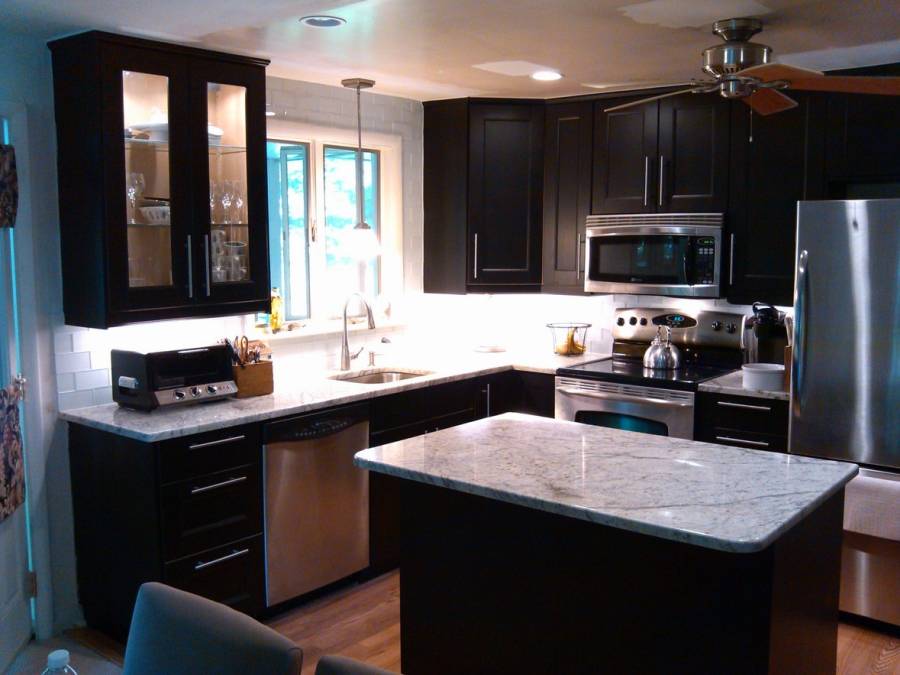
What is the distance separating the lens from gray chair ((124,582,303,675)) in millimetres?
1385

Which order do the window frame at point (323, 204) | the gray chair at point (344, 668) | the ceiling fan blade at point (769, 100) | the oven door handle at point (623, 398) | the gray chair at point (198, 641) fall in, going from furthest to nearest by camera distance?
the window frame at point (323, 204) → the oven door handle at point (623, 398) → the ceiling fan blade at point (769, 100) → the gray chair at point (198, 641) → the gray chair at point (344, 668)

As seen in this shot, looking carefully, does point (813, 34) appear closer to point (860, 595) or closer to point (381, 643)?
point (860, 595)

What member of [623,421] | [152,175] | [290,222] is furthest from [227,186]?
[623,421]

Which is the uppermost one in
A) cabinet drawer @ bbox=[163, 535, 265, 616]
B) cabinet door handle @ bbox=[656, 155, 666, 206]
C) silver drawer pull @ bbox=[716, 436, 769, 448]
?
cabinet door handle @ bbox=[656, 155, 666, 206]

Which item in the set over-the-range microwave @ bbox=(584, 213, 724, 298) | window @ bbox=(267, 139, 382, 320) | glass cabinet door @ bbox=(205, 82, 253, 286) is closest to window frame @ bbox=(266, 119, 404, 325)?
window @ bbox=(267, 139, 382, 320)

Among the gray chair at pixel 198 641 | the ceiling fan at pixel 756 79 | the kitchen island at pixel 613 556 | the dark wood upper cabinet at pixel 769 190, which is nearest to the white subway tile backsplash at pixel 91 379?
the kitchen island at pixel 613 556

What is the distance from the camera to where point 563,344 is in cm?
480

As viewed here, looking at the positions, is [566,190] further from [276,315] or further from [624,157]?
[276,315]

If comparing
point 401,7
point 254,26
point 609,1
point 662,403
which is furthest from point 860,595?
point 254,26

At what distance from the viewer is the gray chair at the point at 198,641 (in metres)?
1.38

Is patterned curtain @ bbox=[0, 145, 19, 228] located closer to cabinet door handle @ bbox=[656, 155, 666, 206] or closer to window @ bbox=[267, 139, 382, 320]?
window @ bbox=[267, 139, 382, 320]

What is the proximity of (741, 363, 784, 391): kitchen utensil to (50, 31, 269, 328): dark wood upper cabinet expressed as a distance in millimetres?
2245

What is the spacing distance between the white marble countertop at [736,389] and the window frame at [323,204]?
75.7 inches

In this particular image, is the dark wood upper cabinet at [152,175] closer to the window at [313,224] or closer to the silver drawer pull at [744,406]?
the window at [313,224]
